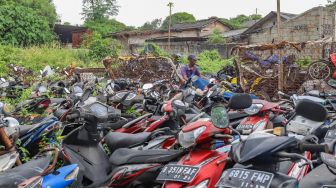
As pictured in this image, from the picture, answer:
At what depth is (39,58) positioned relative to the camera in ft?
63.7

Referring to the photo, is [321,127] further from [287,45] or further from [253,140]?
[287,45]

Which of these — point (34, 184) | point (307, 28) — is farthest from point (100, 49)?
point (34, 184)

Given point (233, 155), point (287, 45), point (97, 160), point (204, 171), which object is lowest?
point (97, 160)

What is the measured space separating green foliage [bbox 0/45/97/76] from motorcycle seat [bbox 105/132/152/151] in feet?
42.6

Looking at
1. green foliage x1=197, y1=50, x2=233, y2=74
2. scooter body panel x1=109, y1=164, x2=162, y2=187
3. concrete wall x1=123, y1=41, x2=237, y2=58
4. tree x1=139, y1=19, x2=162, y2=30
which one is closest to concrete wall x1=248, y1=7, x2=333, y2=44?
concrete wall x1=123, y1=41, x2=237, y2=58

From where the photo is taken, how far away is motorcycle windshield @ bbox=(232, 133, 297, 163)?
93.0 inches

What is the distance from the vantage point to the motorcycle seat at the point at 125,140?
4.36m

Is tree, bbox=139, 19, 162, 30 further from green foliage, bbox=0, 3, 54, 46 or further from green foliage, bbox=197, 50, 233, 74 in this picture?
green foliage, bbox=197, 50, 233, 74

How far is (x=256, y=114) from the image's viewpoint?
4.77 m

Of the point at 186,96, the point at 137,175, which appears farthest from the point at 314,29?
the point at 137,175

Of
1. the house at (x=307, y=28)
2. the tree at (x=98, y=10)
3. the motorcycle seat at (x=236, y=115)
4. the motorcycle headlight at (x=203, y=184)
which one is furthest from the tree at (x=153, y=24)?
the motorcycle headlight at (x=203, y=184)

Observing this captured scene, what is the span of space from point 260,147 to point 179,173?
2.67 feet

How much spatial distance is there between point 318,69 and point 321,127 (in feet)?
22.1

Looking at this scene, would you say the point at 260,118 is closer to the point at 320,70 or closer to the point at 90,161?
the point at 90,161
